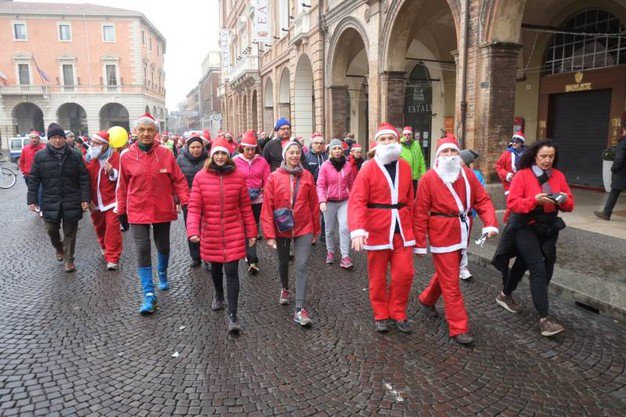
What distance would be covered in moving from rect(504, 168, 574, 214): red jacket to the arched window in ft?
28.3

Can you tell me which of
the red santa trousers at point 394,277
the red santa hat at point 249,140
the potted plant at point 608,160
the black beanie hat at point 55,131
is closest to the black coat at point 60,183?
the black beanie hat at point 55,131

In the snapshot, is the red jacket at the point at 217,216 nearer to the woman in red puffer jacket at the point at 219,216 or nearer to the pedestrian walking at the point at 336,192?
the woman in red puffer jacket at the point at 219,216

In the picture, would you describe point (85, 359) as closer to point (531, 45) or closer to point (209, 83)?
point (531, 45)

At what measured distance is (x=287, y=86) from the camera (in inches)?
964

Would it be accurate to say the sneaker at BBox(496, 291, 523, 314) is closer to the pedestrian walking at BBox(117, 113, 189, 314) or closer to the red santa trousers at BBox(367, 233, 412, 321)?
the red santa trousers at BBox(367, 233, 412, 321)

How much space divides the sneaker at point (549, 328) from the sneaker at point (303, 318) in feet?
6.92

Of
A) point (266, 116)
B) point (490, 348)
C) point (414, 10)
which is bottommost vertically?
point (490, 348)

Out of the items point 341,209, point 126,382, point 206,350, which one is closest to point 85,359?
point 126,382

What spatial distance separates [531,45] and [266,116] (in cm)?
1704

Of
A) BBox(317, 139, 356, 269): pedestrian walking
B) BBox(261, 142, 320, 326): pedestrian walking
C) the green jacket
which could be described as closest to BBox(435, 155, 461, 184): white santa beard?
BBox(261, 142, 320, 326): pedestrian walking

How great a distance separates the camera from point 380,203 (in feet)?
13.7

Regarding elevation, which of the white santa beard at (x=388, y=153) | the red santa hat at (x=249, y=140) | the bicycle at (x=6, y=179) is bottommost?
the bicycle at (x=6, y=179)

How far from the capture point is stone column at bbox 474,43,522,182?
30.6ft

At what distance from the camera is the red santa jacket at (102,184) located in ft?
21.9
